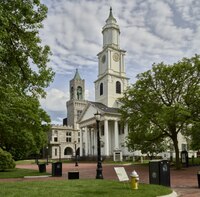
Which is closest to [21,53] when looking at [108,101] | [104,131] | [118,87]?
[104,131]

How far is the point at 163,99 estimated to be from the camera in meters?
30.6

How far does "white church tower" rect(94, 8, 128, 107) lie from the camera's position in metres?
Answer: 73.4

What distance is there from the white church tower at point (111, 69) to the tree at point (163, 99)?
40.6 m

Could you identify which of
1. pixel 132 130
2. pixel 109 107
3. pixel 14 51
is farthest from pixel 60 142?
pixel 14 51

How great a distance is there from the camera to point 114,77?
74.2m

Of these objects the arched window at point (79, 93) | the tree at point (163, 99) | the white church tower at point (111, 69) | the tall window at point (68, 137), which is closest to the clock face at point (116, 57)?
the white church tower at point (111, 69)

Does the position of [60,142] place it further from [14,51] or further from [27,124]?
[14,51]

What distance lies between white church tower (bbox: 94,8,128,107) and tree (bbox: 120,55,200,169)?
40640 millimetres

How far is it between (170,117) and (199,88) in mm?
4455

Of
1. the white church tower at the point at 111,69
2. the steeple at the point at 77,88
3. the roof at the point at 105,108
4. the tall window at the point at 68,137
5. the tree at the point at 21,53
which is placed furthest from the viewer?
the steeple at the point at 77,88

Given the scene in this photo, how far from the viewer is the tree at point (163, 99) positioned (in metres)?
28.3

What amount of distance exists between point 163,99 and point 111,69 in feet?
146

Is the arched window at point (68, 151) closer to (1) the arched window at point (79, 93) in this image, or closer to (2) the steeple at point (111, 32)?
(1) the arched window at point (79, 93)

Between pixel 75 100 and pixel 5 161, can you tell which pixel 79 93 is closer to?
pixel 75 100
